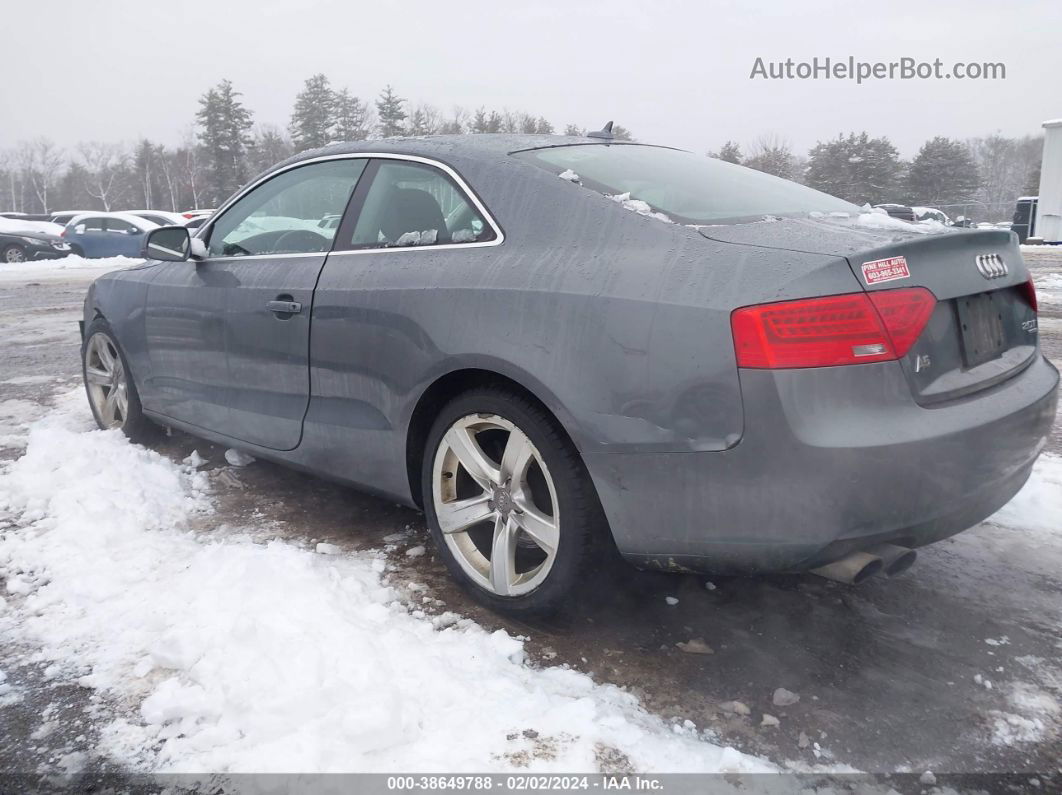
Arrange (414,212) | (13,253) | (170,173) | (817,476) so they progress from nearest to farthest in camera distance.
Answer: (817,476) → (414,212) → (13,253) → (170,173)

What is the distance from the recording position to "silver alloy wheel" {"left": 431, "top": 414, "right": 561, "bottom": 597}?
259 cm

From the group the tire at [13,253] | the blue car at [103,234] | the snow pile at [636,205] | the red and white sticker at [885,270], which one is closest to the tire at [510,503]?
the snow pile at [636,205]

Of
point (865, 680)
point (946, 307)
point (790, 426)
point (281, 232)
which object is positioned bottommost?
point (865, 680)

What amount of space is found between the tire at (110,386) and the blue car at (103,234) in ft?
68.3

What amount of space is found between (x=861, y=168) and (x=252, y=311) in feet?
148

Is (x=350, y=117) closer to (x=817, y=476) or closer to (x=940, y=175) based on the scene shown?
(x=940, y=175)

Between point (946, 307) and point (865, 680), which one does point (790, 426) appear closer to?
point (946, 307)

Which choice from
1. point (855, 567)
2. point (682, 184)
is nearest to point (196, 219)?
point (682, 184)

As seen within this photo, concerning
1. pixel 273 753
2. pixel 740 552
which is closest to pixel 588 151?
pixel 740 552

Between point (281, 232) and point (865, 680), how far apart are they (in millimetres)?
2819

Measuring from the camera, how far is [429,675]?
2.34m

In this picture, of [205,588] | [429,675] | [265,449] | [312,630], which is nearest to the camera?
[429,675]

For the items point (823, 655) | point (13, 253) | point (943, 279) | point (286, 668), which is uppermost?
point (943, 279)

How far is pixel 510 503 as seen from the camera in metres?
2.66
